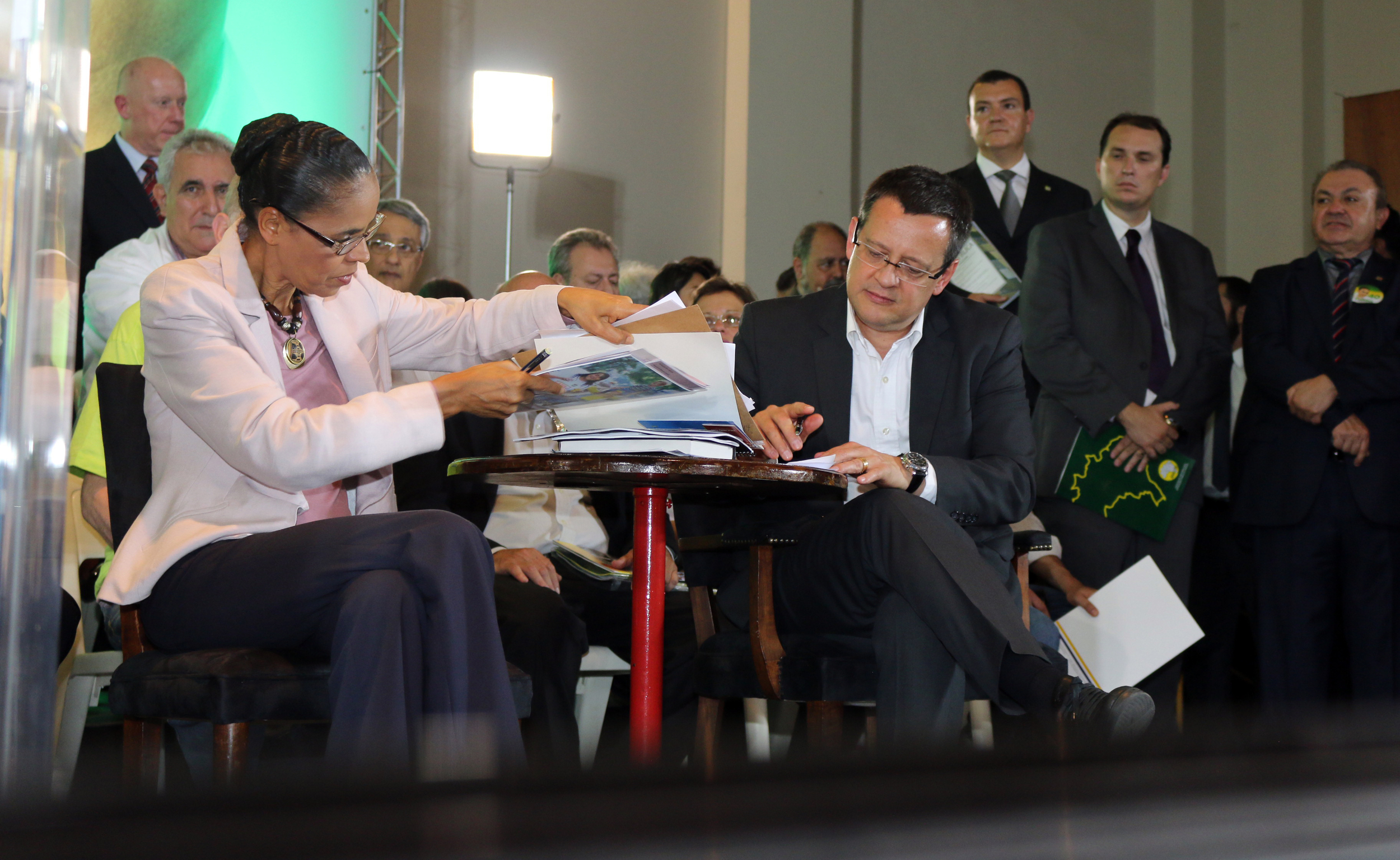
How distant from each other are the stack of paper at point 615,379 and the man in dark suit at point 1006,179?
244 centimetres

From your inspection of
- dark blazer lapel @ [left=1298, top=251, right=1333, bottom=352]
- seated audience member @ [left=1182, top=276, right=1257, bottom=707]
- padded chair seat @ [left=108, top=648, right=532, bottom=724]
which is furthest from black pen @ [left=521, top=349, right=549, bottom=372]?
dark blazer lapel @ [left=1298, top=251, right=1333, bottom=352]

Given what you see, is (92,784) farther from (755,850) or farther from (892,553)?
(892,553)

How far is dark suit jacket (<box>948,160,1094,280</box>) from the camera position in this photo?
390 cm

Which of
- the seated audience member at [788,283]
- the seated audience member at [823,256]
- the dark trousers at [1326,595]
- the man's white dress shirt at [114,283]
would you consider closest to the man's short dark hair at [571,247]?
the seated audience member at [823,256]

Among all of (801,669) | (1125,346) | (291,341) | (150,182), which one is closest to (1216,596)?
(1125,346)

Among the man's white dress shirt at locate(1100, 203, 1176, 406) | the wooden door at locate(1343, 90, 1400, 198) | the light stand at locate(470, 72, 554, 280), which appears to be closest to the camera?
the man's white dress shirt at locate(1100, 203, 1176, 406)

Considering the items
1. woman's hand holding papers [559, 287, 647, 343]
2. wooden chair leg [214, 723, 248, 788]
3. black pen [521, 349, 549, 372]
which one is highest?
woman's hand holding papers [559, 287, 647, 343]

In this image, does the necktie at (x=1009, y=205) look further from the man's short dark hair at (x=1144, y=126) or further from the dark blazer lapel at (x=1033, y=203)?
the man's short dark hair at (x=1144, y=126)

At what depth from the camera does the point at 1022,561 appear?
2555 mm

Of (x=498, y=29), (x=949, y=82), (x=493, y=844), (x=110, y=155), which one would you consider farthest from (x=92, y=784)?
(x=949, y=82)

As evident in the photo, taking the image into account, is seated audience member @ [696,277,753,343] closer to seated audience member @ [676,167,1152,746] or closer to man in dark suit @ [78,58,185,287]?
seated audience member @ [676,167,1152,746]

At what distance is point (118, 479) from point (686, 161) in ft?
13.0

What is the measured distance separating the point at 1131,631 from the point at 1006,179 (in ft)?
5.98

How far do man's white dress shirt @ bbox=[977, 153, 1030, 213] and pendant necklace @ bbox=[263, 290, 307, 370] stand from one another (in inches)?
104
